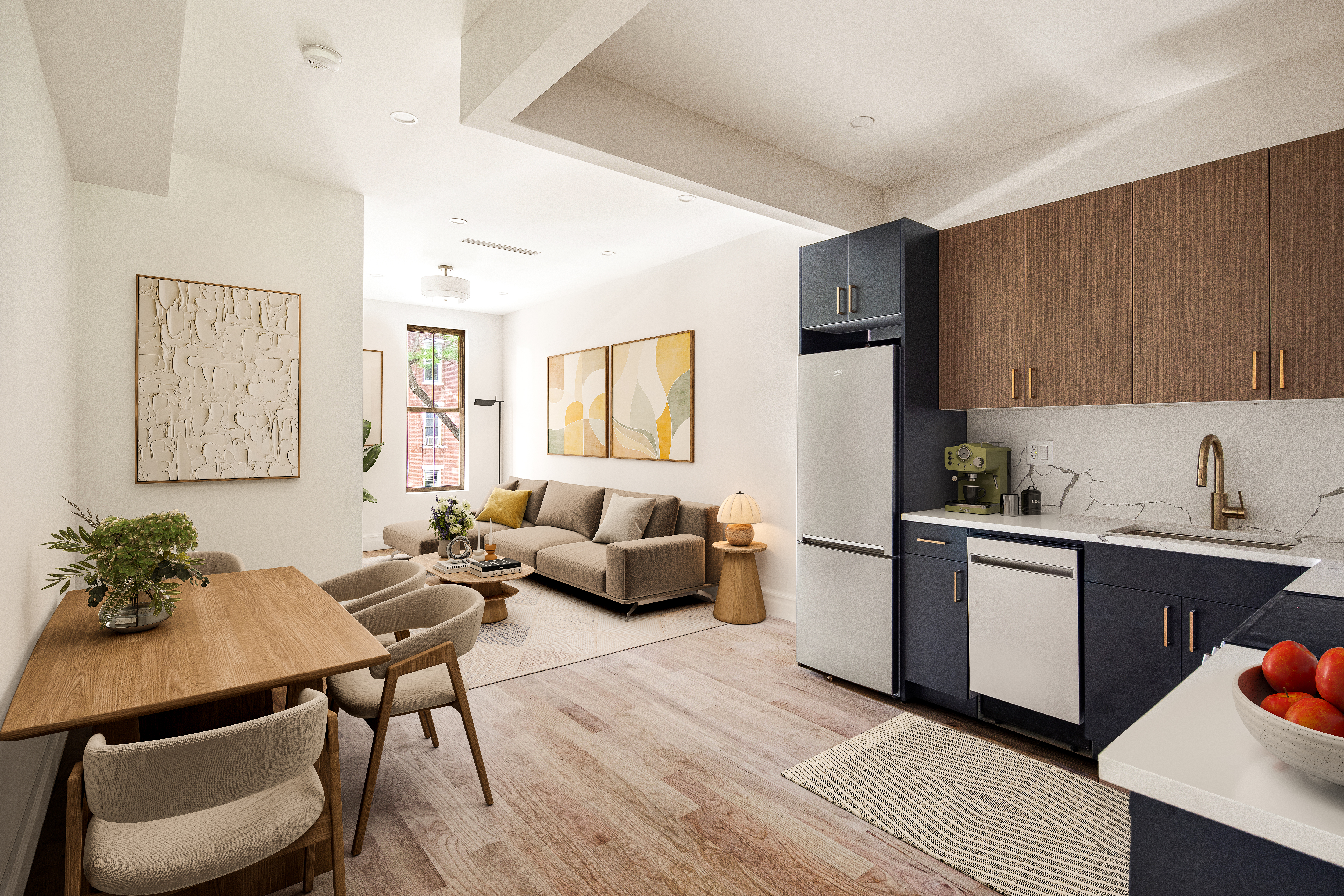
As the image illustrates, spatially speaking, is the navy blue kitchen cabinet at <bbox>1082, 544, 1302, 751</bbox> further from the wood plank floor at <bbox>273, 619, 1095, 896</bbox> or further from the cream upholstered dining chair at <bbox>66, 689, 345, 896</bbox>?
the cream upholstered dining chair at <bbox>66, 689, 345, 896</bbox>

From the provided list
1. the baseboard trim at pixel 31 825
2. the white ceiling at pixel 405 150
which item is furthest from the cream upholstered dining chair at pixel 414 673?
the white ceiling at pixel 405 150

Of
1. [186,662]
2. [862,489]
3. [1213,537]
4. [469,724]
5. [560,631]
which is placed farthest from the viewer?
[560,631]

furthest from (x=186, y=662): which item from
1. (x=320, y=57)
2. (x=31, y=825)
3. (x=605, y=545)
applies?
(x=605, y=545)

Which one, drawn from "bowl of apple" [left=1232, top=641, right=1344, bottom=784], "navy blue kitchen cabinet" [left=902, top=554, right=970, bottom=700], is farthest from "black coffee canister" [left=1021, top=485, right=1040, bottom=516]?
"bowl of apple" [left=1232, top=641, right=1344, bottom=784]

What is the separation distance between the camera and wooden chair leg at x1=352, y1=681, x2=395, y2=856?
2029mm

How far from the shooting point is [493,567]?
4.50 m

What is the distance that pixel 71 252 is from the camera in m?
3.04

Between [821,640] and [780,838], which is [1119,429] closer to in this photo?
[821,640]

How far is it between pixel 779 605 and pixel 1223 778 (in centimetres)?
386

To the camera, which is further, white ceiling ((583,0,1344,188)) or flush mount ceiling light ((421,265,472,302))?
flush mount ceiling light ((421,265,472,302))

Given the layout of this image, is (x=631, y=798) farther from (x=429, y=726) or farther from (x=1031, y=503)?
(x=1031, y=503)

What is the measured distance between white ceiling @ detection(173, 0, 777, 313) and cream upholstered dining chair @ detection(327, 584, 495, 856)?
2028mm

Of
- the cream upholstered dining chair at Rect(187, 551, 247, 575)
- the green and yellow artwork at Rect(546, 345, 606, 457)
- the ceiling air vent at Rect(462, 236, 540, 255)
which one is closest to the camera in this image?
the cream upholstered dining chair at Rect(187, 551, 247, 575)

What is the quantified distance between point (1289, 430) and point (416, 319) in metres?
7.35
